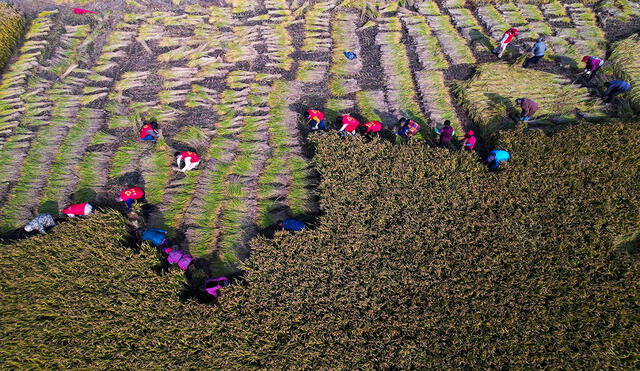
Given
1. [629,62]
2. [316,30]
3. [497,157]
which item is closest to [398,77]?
[316,30]

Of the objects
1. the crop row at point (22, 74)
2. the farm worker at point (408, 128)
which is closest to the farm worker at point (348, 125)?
the farm worker at point (408, 128)

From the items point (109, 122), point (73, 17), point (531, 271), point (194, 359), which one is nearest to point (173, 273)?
point (194, 359)

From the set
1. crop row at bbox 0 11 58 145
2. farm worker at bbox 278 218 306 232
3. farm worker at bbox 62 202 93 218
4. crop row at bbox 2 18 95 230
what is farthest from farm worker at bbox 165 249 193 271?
crop row at bbox 0 11 58 145

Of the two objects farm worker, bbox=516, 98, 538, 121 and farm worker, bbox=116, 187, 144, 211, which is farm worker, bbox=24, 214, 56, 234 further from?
farm worker, bbox=516, 98, 538, 121

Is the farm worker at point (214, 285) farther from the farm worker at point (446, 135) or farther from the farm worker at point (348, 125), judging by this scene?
the farm worker at point (446, 135)

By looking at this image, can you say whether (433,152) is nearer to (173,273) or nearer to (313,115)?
(313,115)

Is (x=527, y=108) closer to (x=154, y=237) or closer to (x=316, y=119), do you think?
(x=316, y=119)
